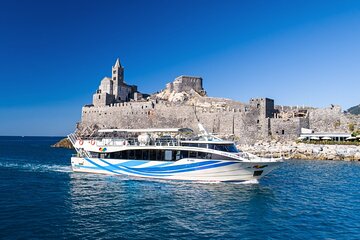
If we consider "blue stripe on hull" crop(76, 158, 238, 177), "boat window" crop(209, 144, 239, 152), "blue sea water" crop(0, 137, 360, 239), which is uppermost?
"boat window" crop(209, 144, 239, 152)

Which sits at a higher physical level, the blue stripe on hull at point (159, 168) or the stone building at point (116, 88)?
the stone building at point (116, 88)

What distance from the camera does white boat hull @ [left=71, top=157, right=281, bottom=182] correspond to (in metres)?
23.0

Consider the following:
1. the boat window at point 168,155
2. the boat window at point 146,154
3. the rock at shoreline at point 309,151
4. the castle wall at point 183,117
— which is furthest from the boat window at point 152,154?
the castle wall at point 183,117

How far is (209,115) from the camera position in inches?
2371

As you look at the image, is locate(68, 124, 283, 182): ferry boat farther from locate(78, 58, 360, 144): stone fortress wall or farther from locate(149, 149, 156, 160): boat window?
locate(78, 58, 360, 144): stone fortress wall

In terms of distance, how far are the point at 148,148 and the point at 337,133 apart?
3405 centimetres

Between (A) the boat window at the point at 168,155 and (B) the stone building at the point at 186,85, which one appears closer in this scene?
(A) the boat window at the point at 168,155

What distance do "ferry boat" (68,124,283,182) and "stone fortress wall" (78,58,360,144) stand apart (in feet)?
91.8

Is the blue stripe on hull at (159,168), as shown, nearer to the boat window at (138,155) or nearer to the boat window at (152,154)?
the boat window at (138,155)

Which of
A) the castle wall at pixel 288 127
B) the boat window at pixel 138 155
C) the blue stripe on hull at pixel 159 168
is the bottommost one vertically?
the blue stripe on hull at pixel 159 168

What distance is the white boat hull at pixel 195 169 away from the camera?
905 inches

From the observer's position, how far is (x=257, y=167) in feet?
75.4

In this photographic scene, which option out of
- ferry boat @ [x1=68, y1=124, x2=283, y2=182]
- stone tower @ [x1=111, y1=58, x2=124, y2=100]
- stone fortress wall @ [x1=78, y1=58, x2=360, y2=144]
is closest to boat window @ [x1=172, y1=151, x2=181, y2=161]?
ferry boat @ [x1=68, y1=124, x2=283, y2=182]

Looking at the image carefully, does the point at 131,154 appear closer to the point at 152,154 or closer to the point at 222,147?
the point at 152,154
